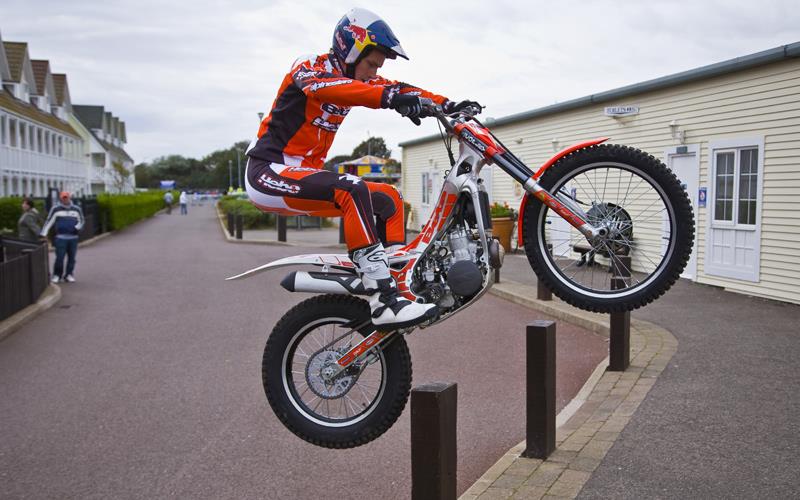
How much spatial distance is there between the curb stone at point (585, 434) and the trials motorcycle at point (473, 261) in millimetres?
3837

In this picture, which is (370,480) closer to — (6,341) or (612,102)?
(6,341)

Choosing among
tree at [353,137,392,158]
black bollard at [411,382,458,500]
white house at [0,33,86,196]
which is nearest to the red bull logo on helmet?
black bollard at [411,382,458,500]

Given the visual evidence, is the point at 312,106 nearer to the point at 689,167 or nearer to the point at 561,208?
the point at 561,208

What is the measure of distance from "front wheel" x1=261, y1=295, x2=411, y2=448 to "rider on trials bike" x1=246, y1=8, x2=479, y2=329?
0.92 ft

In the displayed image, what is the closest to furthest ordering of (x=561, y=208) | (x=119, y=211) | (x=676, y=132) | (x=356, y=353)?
(x=561, y=208)
(x=356, y=353)
(x=676, y=132)
(x=119, y=211)

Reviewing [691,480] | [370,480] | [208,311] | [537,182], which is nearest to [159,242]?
[208,311]

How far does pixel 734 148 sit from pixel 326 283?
13.6 metres

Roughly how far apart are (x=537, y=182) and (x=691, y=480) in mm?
4814

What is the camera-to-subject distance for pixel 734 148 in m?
15.3

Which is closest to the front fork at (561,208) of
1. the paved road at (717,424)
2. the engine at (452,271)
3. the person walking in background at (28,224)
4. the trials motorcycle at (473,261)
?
the trials motorcycle at (473,261)

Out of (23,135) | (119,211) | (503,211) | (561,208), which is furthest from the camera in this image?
(23,135)

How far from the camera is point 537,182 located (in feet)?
11.6

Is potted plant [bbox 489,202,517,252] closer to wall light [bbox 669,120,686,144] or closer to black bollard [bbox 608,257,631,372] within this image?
wall light [bbox 669,120,686,144]

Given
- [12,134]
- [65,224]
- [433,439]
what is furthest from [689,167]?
[12,134]
